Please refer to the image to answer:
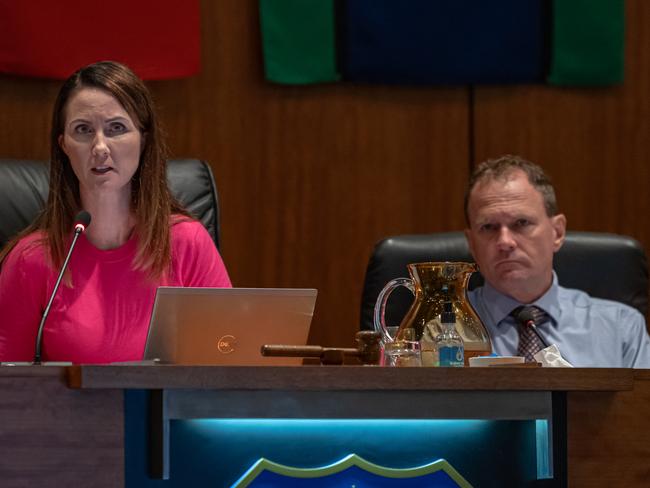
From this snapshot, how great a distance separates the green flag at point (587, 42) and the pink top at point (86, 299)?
4.92ft

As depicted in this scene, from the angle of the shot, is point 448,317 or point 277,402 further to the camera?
point 448,317

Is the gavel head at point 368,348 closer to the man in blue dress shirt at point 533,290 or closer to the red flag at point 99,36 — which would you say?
the man in blue dress shirt at point 533,290

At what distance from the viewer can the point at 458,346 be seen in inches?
67.5

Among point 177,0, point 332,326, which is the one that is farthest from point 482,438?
point 177,0

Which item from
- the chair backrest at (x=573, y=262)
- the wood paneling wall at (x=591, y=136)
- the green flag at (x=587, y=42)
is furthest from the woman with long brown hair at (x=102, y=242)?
the green flag at (x=587, y=42)

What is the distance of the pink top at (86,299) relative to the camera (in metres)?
2.29

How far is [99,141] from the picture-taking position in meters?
2.36

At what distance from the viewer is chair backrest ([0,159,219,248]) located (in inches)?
100

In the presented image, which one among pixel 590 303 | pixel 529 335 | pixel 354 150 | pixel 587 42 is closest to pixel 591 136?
pixel 587 42

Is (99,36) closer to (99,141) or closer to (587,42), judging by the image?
(99,141)

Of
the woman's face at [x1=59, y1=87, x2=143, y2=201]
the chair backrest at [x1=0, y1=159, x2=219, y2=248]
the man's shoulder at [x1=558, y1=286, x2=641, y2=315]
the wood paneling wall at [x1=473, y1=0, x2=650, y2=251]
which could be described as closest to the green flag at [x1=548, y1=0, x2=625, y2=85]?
the wood paneling wall at [x1=473, y1=0, x2=650, y2=251]

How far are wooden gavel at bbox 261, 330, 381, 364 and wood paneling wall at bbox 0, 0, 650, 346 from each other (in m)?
1.59

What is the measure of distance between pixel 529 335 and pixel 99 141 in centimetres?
112

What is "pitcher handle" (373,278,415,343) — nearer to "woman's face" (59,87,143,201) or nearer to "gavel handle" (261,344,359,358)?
"gavel handle" (261,344,359,358)
